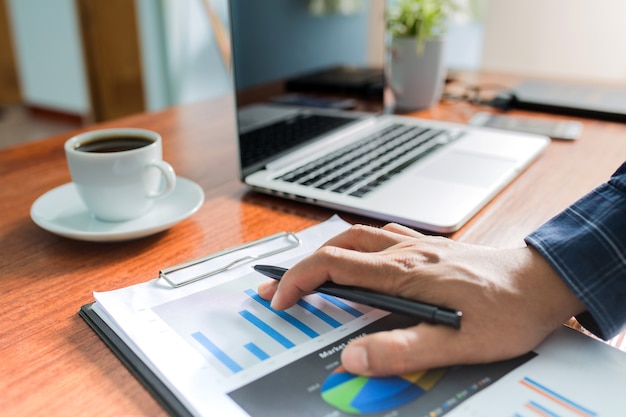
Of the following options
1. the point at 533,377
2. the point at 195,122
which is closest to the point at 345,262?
the point at 533,377

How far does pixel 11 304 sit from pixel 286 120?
498 mm

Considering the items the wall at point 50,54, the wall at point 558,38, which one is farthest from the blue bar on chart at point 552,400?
the wall at point 50,54

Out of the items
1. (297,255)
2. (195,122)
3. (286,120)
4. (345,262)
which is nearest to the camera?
(345,262)

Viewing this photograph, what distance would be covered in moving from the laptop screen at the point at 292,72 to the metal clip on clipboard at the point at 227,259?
191 mm

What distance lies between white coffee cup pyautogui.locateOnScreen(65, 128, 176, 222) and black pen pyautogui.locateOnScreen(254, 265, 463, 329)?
0.78ft

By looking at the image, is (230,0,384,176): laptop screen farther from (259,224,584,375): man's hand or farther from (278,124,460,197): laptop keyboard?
(259,224,584,375): man's hand

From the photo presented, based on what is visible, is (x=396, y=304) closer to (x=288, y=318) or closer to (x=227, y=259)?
(x=288, y=318)

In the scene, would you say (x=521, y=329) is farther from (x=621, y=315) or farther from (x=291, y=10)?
(x=291, y=10)

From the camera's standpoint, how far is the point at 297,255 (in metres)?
0.62

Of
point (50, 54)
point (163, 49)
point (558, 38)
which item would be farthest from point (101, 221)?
point (50, 54)

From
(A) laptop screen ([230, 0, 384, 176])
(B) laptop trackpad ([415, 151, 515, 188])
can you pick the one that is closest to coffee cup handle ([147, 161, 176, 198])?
(A) laptop screen ([230, 0, 384, 176])

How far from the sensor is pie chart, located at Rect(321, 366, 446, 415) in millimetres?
391

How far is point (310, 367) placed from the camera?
1.42 ft

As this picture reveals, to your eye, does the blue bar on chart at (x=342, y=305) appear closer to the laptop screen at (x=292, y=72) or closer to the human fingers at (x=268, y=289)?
the human fingers at (x=268, y=289)
